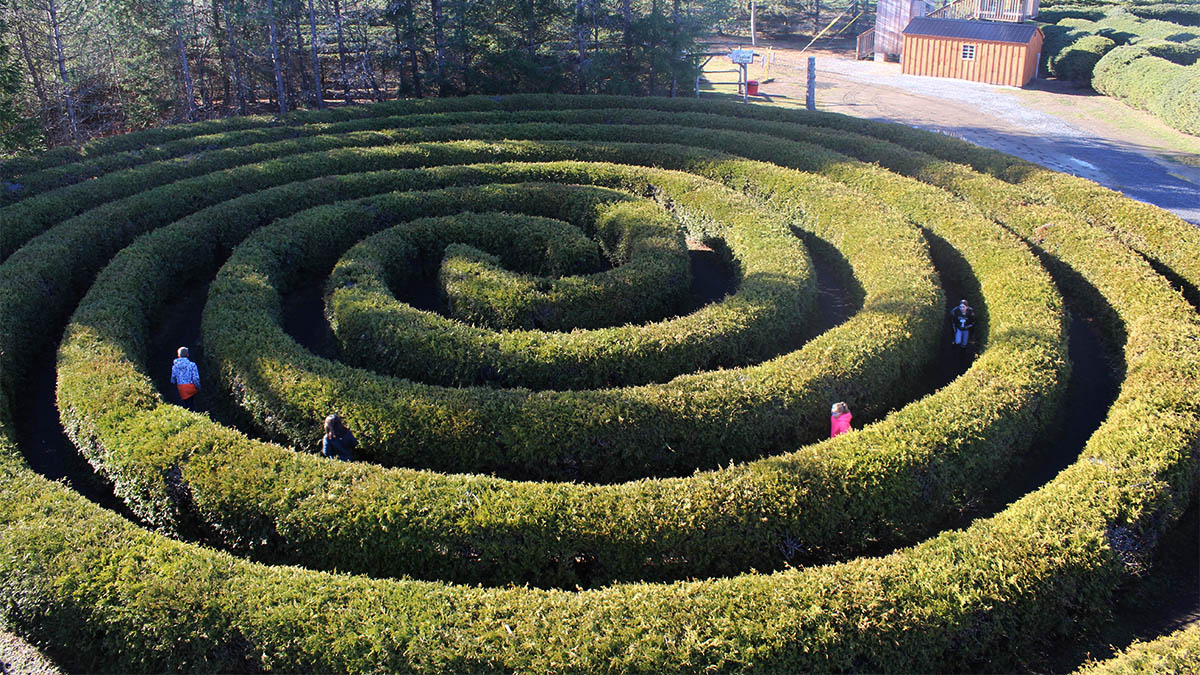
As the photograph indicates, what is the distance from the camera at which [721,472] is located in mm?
10172

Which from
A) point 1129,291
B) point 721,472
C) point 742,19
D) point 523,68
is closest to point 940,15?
point 742,19

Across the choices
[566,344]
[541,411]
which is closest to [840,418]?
[541,411]

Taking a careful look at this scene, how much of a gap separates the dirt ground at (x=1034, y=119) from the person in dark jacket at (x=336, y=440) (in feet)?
79.8

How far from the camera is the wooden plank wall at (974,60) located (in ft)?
142

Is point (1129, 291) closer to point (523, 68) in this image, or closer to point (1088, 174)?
point (1088, 174)

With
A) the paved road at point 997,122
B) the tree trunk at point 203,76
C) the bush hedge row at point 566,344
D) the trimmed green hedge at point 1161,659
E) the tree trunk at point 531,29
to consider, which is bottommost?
the trimmed green hedge at point 1161,659

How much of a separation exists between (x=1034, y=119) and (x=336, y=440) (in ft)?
118

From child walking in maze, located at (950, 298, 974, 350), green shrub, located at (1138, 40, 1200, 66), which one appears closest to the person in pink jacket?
child walking in maze, located at (950, 298, 974, 350)

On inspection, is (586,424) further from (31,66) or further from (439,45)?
(31,66)

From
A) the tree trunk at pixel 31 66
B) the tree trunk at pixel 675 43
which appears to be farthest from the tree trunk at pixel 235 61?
the tree trunk at pixel 675 43

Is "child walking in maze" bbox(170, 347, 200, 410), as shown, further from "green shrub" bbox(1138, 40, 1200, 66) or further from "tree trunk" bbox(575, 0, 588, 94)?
"green shrub" bbox(1138, 40, 1200, 66)

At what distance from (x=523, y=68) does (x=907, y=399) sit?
2504 cm

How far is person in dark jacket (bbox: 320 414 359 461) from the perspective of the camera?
1134cm

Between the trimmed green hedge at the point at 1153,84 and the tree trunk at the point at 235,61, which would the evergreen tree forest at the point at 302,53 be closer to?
the tree trunk at the point at 235,61
